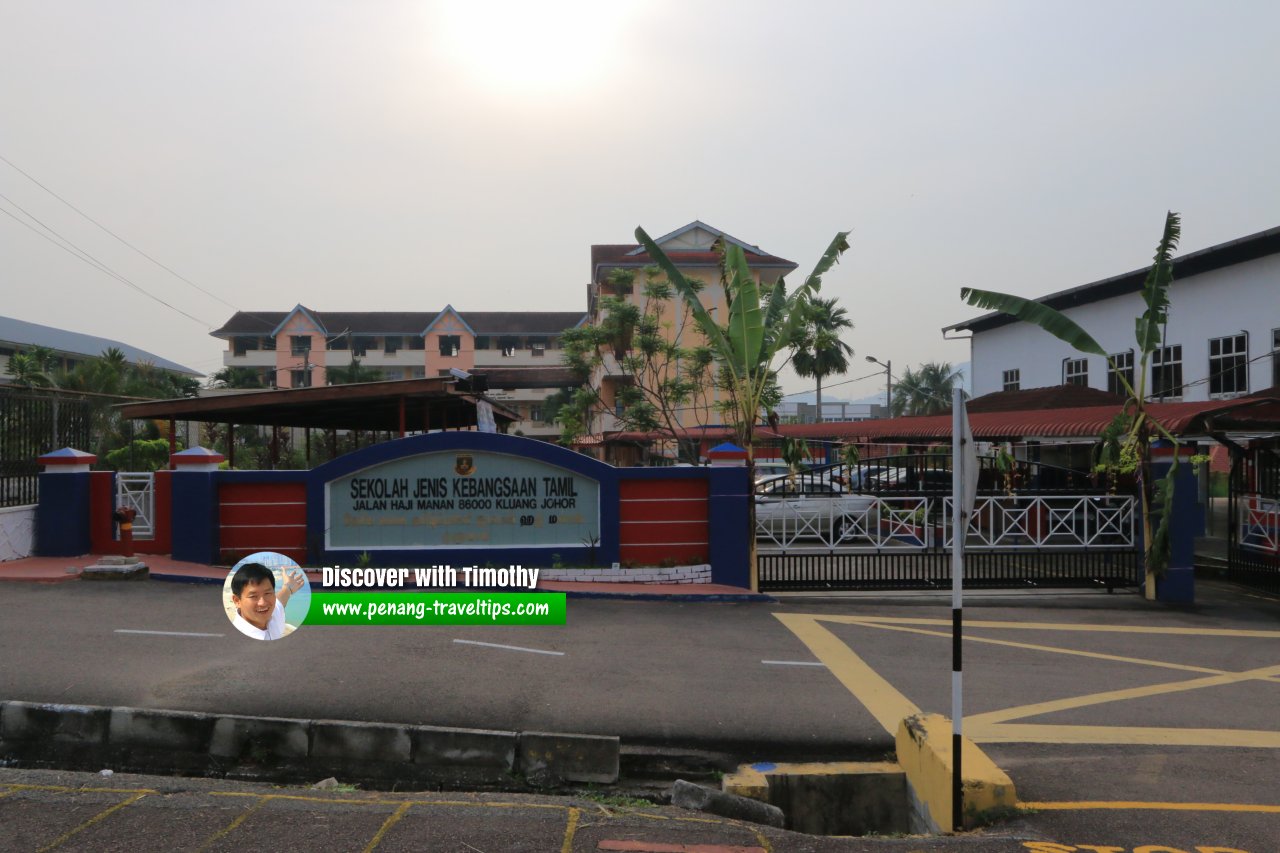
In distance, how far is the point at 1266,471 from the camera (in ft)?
49.0

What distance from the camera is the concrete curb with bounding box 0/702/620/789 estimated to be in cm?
671

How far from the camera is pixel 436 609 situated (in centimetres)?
1179

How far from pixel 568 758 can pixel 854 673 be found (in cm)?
374

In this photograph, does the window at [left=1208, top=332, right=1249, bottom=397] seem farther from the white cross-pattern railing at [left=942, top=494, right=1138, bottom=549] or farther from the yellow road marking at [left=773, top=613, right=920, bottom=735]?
the yellow road marking at [left=773, top=613, right=920, bottom=735]

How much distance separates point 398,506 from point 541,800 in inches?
341

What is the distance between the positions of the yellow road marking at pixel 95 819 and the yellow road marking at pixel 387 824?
5.30ft

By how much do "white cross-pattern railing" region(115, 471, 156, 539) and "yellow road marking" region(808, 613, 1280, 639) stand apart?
10466mm

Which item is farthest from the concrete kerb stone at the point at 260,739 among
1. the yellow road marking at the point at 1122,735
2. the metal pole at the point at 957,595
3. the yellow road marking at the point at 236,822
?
the yellow road marking at the point at 1122,735

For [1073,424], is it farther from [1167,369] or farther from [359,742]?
[359,742]

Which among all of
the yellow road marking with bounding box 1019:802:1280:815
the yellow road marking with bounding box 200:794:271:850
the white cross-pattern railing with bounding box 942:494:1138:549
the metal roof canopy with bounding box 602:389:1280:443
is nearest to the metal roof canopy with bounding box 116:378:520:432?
the metal roof canopy with bounding box 602:389:1280:443

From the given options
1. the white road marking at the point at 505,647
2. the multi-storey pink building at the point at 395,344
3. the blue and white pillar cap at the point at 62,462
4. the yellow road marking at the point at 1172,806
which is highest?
the multi-storey pink building at the point at 395,344

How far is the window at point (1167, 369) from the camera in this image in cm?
2614

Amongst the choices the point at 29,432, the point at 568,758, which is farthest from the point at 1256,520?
the point at 29,432

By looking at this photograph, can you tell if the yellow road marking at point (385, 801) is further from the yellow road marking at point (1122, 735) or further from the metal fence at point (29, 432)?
the metal fence at point (29, 432)
